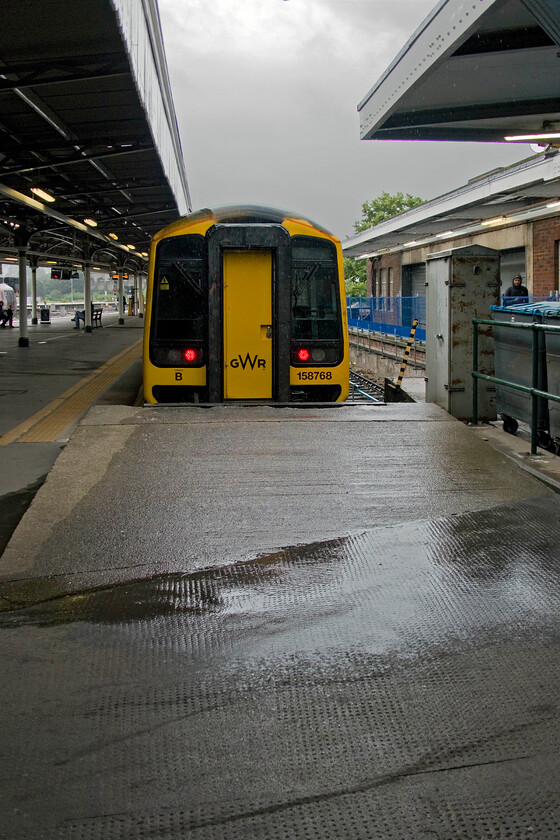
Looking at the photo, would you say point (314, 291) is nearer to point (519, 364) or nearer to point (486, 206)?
point (519, 364)

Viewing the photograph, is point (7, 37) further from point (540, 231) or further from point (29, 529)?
point (540, 231)

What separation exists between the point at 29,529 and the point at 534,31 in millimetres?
6029

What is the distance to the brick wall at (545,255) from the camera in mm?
22156

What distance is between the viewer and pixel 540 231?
23.0 metres

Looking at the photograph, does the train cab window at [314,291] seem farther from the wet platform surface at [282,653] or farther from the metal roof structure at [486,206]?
the metal roof structure at [486,206]

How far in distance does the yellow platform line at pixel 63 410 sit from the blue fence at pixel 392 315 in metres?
9.98

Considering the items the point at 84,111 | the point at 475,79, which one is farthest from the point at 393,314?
the point at 475,79

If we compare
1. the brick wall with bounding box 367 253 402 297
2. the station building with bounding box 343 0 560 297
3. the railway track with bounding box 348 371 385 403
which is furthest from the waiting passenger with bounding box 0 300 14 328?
the station building with bounding box 343 0 560 297

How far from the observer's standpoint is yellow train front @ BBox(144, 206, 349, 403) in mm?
10039

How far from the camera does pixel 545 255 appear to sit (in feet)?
74.3


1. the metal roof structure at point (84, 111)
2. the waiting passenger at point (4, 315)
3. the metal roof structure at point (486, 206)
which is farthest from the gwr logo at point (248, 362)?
the waiting passenger at point (4, 315)

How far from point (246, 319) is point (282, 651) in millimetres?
7310

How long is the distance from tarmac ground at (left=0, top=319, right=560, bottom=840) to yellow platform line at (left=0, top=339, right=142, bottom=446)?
3.36 meters

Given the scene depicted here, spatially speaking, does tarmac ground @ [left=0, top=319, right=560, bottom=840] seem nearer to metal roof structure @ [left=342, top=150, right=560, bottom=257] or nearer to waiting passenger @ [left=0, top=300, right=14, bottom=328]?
metal roof structure @ [left=342, top=150, right=560, bottom=257]
